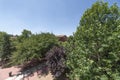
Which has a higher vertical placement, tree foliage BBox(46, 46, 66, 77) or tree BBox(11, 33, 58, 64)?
tree BBox(11, 33, 58, 64)

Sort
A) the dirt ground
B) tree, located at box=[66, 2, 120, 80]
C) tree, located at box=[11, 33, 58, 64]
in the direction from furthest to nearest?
tree, located at box=[11, 33, 58, 64] → the dirt ground → tree, located at box=[66, 2, 120, 80]

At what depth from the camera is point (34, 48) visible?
24875 millimetres

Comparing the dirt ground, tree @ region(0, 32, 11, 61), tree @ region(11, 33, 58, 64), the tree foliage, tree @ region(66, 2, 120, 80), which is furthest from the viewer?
tree @ region(0, 32, 11, 61)

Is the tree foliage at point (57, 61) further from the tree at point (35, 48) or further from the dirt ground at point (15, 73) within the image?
the tree at point (35, 48)

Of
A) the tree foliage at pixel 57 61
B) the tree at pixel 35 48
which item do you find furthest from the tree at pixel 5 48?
the tree foliage at pixel 57 61

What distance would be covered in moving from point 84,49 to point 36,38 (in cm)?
1511

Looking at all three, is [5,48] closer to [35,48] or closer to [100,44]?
[35,48]

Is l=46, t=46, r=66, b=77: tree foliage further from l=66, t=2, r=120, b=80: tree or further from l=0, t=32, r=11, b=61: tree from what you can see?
l=0, t=32, r=11, b=61: tree

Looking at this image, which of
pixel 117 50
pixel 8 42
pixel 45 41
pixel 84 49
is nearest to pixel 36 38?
pixel 45 41

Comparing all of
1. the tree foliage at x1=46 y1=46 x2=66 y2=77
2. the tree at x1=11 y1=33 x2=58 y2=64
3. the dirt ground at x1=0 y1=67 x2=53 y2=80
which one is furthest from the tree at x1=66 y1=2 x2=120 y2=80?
the tree at x1=11 y1=33 x2=58 y2=64

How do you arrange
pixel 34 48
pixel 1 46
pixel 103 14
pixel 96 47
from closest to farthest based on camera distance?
1. pixel 96 47
2. pixel 103 14
3. pixel 34 48
4. pixel 1 46

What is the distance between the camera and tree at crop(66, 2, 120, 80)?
11.1 meters

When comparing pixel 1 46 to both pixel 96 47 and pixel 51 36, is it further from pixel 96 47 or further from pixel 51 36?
pixel 96 47

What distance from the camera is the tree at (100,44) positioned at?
36.4 ft
